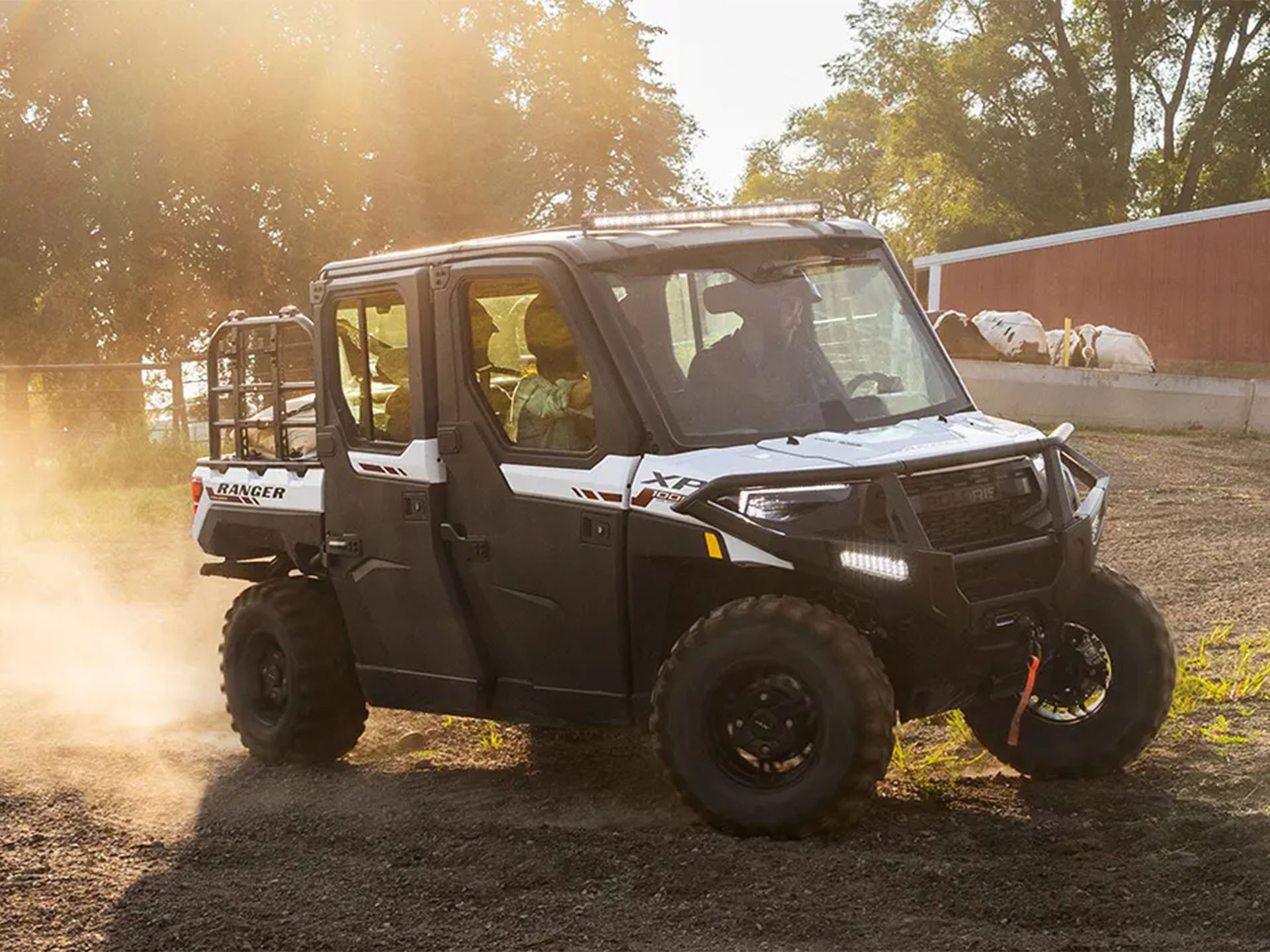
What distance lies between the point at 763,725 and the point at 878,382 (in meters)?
1.57

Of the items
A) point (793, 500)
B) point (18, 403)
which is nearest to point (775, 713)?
point (793, 500)

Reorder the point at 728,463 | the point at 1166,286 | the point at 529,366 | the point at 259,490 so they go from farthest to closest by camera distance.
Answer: the point at 1166,286, the point at 259,490, the point at 529,366, the point at 728,463

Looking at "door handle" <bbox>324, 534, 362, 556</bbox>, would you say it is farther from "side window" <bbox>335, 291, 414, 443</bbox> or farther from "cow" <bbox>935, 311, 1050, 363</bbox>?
"cow" <bbox>935, 311, 1050, 363</bbox>

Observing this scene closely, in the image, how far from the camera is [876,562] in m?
6.18

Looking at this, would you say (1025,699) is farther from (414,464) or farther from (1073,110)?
(1073,110)

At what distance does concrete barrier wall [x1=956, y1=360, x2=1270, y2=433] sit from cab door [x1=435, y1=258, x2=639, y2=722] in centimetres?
1883

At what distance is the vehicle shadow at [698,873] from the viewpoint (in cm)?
548

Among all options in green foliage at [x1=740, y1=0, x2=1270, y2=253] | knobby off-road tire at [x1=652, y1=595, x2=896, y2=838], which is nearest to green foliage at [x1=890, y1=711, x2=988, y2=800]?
knobby off-road tire at [x1=652, y1=595, x2=896, y2=838]

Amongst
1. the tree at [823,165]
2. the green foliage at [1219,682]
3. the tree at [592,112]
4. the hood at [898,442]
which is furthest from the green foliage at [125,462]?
the tree at [823,165]

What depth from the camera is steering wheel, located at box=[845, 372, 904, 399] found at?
7066 millimetres

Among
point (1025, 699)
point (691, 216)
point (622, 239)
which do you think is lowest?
point (1025, 699)

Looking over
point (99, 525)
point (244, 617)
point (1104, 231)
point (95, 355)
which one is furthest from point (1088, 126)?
point (244, 617)

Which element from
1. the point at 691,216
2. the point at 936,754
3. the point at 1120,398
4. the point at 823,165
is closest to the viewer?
the point at 691,216

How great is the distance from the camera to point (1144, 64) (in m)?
55.3
